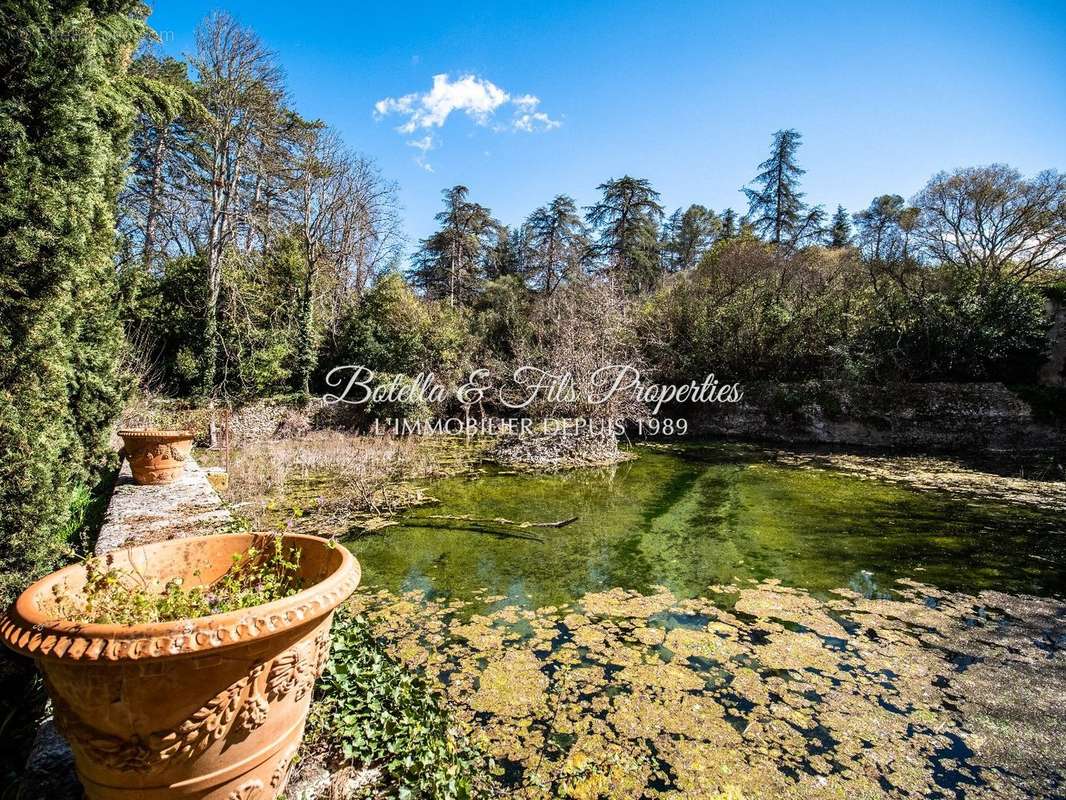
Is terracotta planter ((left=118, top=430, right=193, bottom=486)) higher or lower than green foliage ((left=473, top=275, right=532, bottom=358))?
lower

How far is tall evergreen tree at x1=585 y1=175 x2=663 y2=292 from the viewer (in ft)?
84.0

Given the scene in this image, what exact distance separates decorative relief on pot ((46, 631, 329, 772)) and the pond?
152 centimetres

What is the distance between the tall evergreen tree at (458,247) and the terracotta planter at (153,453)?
69.6 ft

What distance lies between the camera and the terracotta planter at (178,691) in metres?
1.15

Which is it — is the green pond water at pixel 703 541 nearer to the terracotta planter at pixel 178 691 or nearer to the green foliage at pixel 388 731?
the green foliage at pixel 388 731

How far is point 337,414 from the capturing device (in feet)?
50.5

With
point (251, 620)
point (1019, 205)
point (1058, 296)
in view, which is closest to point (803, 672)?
point (251, 620)

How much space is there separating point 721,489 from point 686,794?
7110mm

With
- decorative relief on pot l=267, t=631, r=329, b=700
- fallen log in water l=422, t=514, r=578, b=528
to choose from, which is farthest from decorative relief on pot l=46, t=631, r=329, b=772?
fallen log in water l=422, t=514, r=578, b=528

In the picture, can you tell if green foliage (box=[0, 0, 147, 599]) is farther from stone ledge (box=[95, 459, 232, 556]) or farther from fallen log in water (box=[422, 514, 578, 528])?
fallen log in water (box=[422, 514, 578, 528])

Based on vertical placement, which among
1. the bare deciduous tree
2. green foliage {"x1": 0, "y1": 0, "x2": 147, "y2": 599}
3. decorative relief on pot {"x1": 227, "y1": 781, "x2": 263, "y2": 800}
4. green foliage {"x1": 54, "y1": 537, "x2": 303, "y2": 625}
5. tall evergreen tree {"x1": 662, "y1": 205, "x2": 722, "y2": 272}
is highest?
tall evergreen tree {"x1": 662, "y1": 205, "x2": 722, "y2": 272}

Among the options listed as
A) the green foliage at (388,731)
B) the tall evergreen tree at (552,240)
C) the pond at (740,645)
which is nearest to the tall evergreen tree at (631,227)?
the tall evergreen tree at (552,240)

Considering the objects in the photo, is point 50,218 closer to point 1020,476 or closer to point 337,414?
point 337,414

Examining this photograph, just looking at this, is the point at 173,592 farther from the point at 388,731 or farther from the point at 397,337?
the point at 397,337
